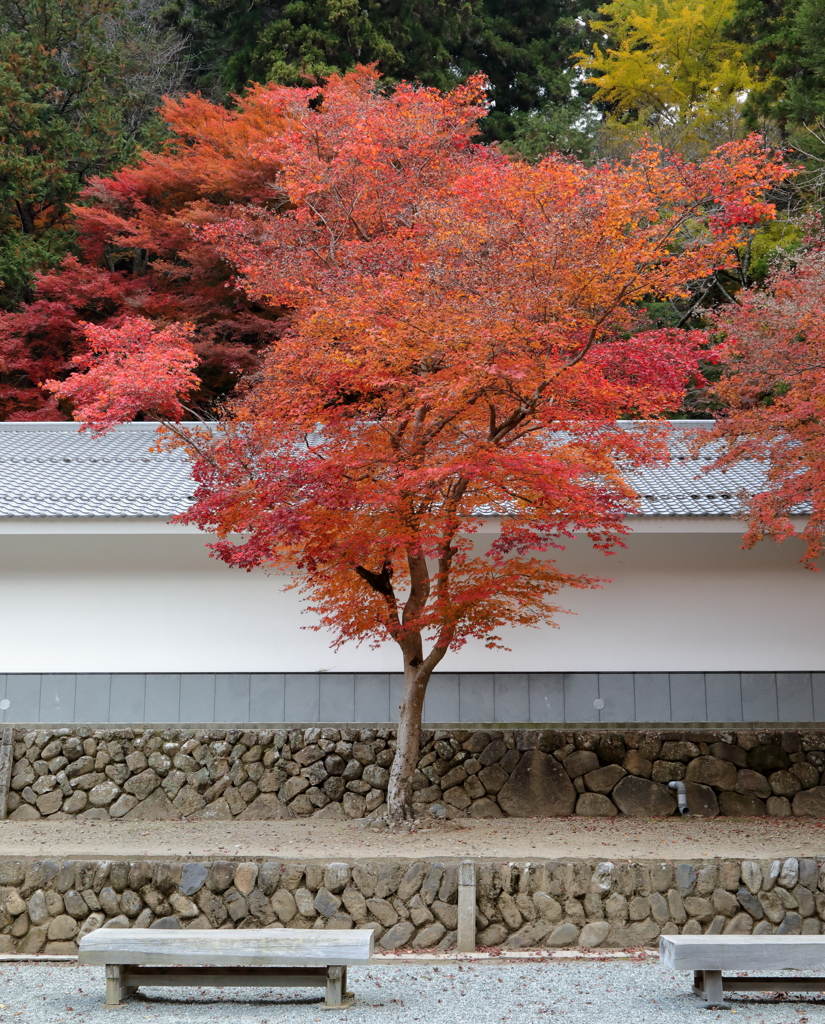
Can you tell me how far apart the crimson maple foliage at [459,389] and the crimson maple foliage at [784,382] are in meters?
0.85

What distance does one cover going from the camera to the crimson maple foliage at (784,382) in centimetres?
837

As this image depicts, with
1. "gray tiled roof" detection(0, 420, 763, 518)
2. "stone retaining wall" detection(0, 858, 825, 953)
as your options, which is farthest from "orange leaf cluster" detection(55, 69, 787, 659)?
"stone retaining wall" detection(0, 858, 825, 953)

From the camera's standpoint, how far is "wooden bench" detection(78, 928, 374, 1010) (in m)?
5.14

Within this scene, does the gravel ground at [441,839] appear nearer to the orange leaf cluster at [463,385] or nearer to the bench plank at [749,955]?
the orange leaf cluster at [463,385]

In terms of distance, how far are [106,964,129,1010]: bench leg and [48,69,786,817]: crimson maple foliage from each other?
347 centimetres

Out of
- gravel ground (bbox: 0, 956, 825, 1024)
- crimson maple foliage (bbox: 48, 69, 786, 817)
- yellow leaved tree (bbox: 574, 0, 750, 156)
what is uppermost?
yellow leaved tree (bbox: 574, 0, 750, 156)

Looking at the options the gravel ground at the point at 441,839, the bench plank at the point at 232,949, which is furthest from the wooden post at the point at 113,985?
the gravel ground at the point at 441,839

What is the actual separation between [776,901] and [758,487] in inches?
205

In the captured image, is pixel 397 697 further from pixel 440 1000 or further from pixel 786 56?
pixel 786 56

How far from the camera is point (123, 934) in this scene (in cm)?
539

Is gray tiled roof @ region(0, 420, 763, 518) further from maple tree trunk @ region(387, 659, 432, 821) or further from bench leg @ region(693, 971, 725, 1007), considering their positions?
bench leg @ region(693, 971, 725, 1007)

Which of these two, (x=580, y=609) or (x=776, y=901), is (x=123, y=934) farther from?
(x=580, y=609)

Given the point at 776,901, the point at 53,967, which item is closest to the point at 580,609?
the point at 776,901

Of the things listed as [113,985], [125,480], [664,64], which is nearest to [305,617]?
[125,480]
